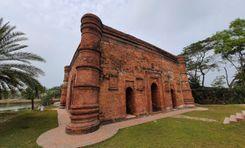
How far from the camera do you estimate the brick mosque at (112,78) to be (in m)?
6.91

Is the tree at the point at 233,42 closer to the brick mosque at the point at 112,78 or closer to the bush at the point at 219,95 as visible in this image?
the bush at the point at 219,95

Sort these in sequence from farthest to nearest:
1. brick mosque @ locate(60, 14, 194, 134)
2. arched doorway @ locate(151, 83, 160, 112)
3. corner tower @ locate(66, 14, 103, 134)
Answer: arched doorway @ locate(151, 83, 160, 112) < brick mosque @ locate(60, 14, 194, 134) < corner tower @ locate(66, 14, 103, 134)

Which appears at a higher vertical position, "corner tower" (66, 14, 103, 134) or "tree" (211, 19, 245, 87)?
"tree" (211, 19, 245, 87)

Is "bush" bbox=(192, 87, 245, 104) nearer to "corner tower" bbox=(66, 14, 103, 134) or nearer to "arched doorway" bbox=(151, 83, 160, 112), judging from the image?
"arched doorway" bbox=(151, 83, 160, 112)

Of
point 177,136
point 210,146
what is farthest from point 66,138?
point 210,146

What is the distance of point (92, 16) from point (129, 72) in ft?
14.1

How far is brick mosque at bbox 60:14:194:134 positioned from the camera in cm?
691

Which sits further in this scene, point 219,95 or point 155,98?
point 219,95

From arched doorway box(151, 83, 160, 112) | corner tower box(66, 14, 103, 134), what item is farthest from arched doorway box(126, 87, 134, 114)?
corner tower box(66, 14, 103, 134)

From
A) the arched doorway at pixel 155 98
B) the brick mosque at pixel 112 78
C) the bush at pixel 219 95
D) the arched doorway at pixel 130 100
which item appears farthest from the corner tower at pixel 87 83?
the bush at pixel 219 95

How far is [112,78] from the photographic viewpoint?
8.90 m

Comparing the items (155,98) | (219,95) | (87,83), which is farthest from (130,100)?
(219,95)

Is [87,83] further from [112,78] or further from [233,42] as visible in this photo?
[233,42]

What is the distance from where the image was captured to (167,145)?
14.8 feet
